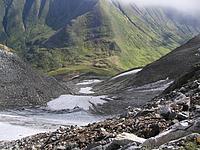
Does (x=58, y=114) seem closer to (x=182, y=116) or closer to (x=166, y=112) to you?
(x=166, y=112)

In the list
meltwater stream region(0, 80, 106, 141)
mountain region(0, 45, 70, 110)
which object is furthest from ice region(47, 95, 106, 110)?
mountain region(0, 45, 70, 110)

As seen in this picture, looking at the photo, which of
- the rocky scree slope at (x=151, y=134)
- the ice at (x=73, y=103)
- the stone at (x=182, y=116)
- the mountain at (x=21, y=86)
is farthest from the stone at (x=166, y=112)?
the mountain at (x=21, y=86)

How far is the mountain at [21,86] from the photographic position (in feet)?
268

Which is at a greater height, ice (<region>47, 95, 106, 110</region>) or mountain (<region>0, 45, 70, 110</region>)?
mountain (<region>0, 45, 70, 110</region>)

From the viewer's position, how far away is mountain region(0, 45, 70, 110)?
81.6 metres

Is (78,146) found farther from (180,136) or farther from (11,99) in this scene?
(11,99)

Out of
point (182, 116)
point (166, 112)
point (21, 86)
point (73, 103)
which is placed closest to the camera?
point (182, 116)

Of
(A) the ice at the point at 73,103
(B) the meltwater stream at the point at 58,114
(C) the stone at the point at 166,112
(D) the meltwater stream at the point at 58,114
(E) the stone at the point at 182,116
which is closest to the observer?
(E) the stone at the point at 182,116

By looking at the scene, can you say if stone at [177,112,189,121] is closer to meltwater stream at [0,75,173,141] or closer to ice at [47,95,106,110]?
meltwater stream at [0,75,173,141]

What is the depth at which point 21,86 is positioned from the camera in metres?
87.2

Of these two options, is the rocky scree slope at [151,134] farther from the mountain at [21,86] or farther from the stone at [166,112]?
the mountain at [21,86]

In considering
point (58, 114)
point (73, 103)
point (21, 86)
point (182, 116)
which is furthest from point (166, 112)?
point (21, 86)

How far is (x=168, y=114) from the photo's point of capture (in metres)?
19.9

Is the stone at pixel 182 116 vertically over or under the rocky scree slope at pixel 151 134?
over
